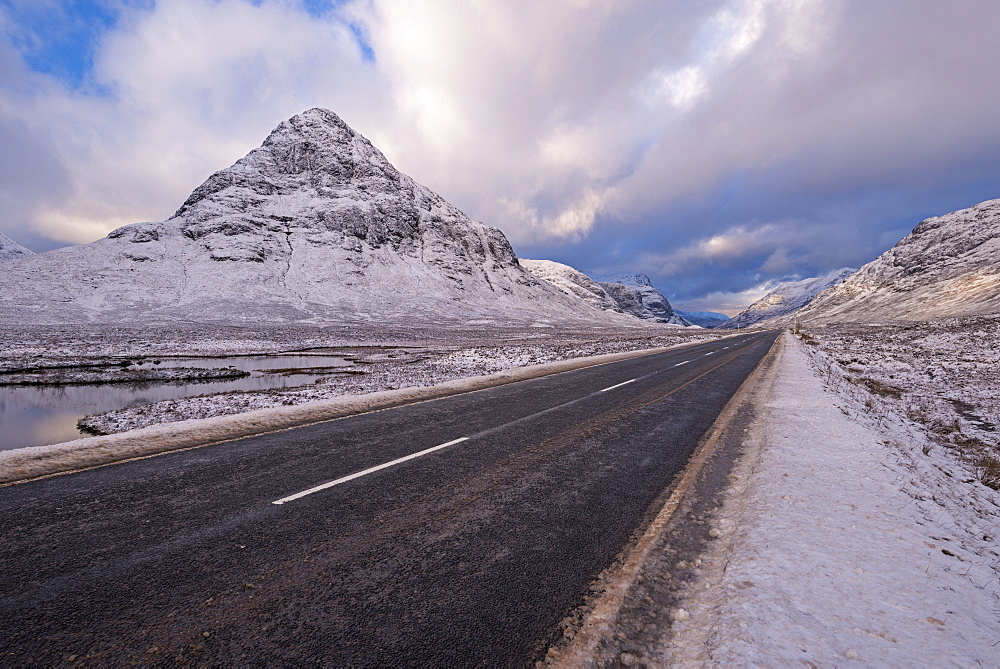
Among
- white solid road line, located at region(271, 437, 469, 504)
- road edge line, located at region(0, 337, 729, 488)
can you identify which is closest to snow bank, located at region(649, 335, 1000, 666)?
white solid road line, located at region(271, 437, 469, 504)

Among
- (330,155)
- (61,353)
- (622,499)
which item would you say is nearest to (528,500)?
(622,499)

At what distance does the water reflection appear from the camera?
11380 mm

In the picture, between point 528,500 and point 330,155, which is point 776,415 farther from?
point 330,155

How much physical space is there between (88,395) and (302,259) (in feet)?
378

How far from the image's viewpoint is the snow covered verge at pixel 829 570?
2861 millimetres

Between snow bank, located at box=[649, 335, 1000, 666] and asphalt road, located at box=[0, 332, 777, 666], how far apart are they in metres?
0.96

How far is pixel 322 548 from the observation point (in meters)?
4.04

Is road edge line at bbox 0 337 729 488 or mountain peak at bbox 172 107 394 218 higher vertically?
mountain peak at bbox 172 107 394 218

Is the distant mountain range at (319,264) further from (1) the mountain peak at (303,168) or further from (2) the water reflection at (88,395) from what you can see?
(2) the water reflection at (88,395)

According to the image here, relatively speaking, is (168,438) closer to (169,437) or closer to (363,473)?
(169,437)

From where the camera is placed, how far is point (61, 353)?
97.7 feet

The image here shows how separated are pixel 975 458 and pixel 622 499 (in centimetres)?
823

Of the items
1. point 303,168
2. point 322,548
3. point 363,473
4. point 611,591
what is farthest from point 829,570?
point 303,168

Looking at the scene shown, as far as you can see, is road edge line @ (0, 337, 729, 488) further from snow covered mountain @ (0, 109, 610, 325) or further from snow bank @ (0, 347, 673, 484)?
snow covered mountain @ (0, 109, 610, 325)
